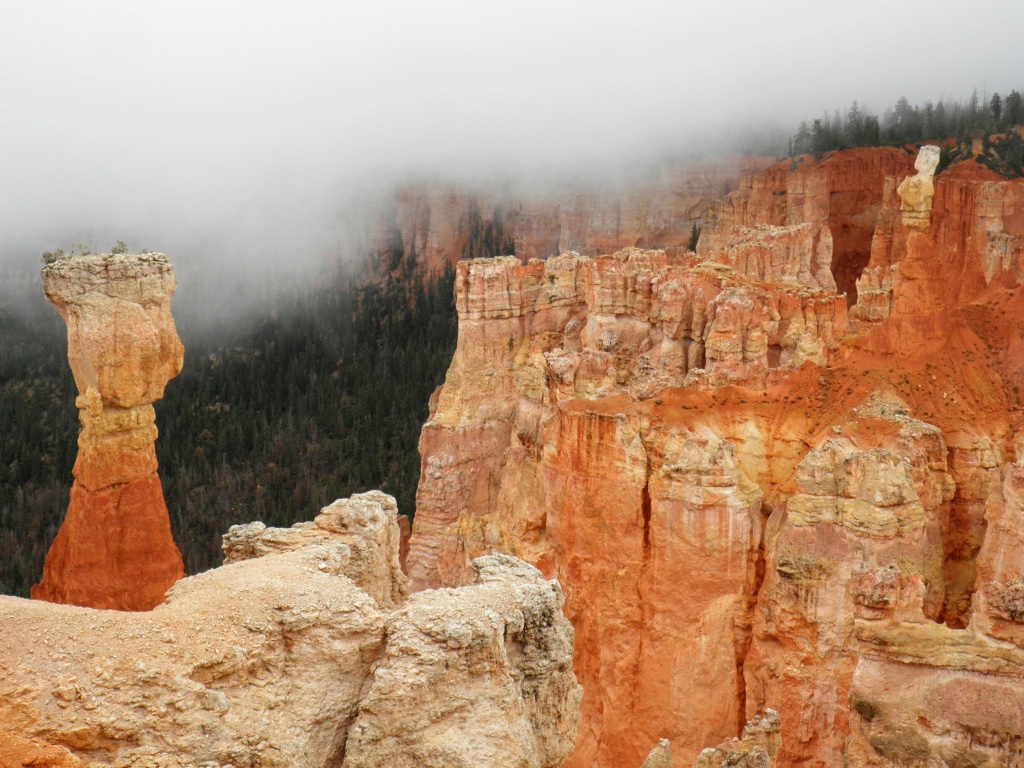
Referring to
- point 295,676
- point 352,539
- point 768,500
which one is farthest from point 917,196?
point 295,676

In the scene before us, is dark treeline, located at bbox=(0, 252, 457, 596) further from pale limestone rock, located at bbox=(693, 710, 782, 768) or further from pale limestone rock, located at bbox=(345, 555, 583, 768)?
pale limestone rock, located at bbox=(345, 555, 583, 768)

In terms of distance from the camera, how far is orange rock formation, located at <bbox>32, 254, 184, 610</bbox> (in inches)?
721

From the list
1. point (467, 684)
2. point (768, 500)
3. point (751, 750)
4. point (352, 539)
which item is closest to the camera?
point (467, 684)

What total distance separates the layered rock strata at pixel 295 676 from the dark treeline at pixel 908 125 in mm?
51003

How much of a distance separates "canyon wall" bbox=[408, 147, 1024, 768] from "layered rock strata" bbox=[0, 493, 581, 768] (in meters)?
5.44

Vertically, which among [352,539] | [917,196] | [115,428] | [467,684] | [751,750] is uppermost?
[917,196]

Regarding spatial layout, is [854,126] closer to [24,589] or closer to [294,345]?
[294,345]

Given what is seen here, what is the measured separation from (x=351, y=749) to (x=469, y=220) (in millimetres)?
58851

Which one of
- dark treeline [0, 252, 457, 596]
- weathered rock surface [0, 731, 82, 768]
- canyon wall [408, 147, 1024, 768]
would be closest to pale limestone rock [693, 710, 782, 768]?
canyon wall [408, 147, 1024, 768]

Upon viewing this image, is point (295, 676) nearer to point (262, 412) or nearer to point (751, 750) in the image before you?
point (751, 750)

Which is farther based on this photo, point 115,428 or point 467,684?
point 115,428

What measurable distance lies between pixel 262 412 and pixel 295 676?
45867 mm

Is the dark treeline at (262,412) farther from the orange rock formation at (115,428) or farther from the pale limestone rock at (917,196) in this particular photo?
the pale limestone rock at (917,196)

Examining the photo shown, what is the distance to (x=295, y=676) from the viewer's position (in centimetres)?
980
